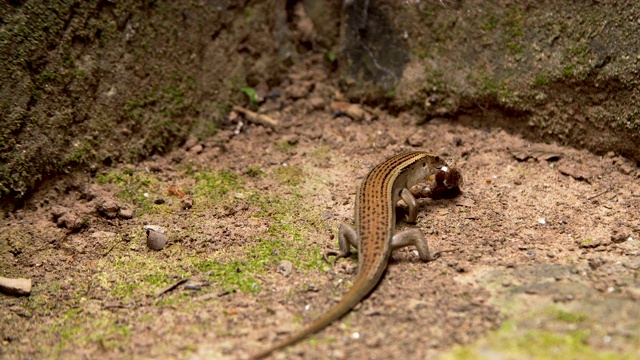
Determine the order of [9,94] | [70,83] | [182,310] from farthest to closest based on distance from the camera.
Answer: [70,83]
[9,94]
[182,310]

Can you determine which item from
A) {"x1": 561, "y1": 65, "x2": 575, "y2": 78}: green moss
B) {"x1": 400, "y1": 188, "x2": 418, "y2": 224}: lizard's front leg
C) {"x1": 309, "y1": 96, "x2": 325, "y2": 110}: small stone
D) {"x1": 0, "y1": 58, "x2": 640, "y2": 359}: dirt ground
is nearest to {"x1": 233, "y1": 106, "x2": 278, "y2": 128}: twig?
{"x1": 0, "y1": 58, "x2": 640, "y2": 359}: dirt ground

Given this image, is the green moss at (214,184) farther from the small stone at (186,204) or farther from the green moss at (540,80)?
the green moss at (540,80)

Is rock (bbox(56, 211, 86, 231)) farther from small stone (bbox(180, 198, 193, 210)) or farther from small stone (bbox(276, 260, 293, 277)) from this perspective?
small stone (bbox(276, 260, 293, 277))

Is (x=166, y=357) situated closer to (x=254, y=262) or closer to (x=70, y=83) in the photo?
(x=254, y=262)

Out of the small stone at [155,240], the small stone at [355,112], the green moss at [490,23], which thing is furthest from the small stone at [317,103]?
the small stone at [155,240]

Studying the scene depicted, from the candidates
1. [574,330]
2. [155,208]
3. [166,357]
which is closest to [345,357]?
[166,357]

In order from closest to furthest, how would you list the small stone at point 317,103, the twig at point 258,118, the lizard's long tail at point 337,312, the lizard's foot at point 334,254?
the lizard's long tail at point 337,312
the lizard's foot at point 334,254
the twig at point 258,118
the small stone at point 317,103
